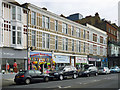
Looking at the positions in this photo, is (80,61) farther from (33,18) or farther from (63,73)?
(63,73)

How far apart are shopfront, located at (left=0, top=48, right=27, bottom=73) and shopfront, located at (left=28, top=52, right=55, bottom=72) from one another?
3.66ft

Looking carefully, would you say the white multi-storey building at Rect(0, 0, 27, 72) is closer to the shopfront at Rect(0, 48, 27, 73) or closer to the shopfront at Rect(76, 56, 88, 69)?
the shopfront at Rect(0, 48, 27, 73)

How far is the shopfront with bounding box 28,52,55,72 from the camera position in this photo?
25109 mm

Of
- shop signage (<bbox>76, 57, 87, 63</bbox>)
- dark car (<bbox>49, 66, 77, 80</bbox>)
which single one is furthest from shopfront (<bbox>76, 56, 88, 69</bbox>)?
dark car (<bbox>49, 66, 77, 80</bbox>)

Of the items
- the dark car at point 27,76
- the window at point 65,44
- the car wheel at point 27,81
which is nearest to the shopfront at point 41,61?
the window at point 65,44

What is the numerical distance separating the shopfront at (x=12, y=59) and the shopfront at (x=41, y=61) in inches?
43.9

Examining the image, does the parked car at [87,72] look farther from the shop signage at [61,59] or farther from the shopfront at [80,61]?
the shopfront at [80,61]

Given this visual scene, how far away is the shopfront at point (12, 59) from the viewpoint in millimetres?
21672

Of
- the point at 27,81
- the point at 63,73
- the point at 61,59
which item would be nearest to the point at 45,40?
the point at 61,59

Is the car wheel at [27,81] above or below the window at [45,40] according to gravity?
below

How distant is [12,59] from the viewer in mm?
22703

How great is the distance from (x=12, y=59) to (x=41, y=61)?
17.3ft

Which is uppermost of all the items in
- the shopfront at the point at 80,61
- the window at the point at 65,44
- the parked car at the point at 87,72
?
the window at the point at 65,44

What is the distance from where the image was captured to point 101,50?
47062 mm
